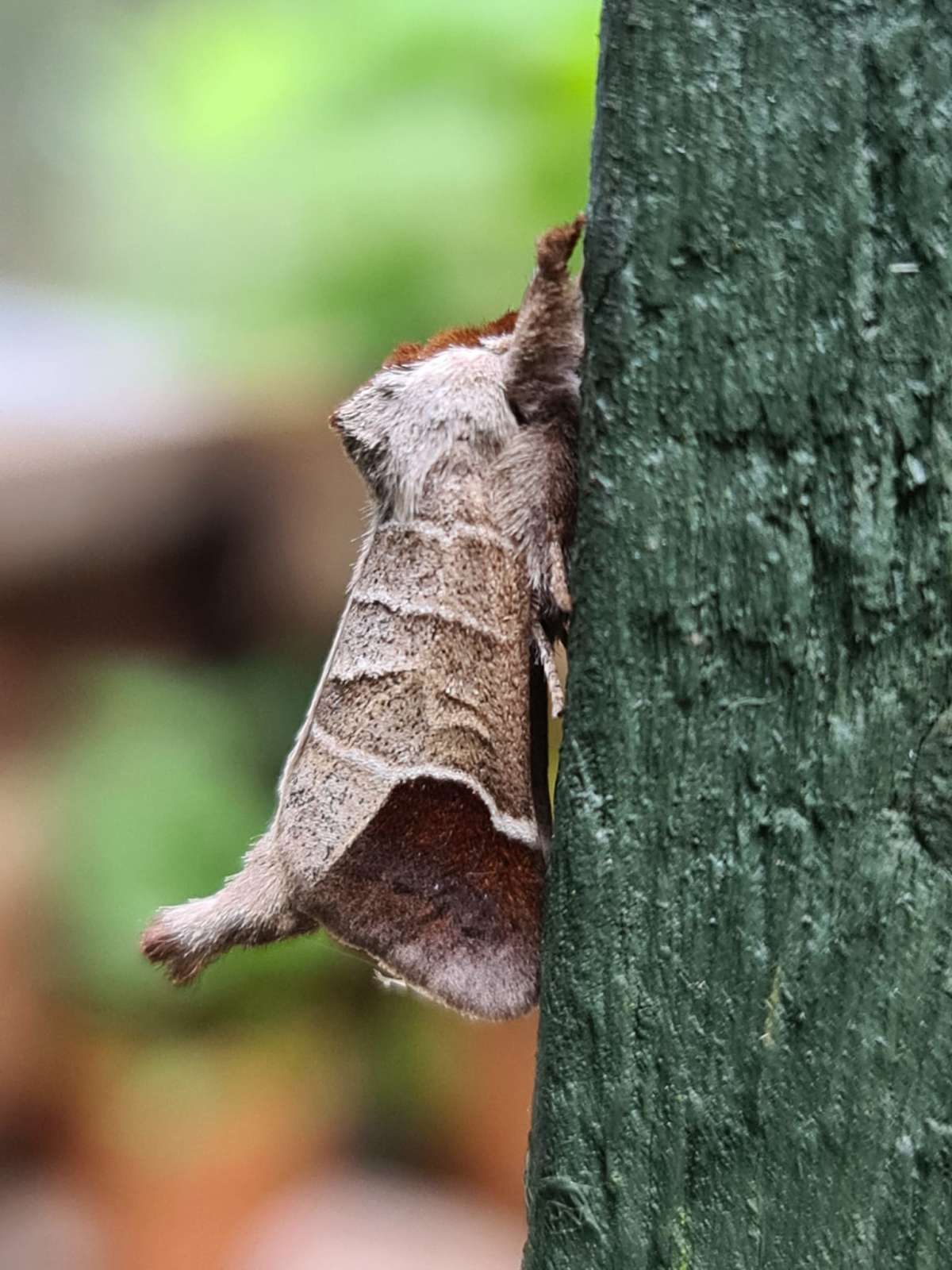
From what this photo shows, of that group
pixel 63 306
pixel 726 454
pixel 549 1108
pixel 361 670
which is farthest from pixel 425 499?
pixel 63 306

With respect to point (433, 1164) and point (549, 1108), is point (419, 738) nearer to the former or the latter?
point (549, 1108)

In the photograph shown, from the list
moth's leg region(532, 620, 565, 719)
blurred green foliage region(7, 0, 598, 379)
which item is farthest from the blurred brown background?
moth's leg region(532, 620, 565, 719)

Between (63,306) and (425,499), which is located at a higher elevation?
(63,306)

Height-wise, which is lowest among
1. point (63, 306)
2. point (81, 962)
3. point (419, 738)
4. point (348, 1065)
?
point (348, 1065)

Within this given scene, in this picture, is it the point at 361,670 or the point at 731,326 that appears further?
the point at 361,670

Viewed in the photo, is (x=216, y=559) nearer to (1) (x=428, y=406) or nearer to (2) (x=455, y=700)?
(1) (x=428, y=406)

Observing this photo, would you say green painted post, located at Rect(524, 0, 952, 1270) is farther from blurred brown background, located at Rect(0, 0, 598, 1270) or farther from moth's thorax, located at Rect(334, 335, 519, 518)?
blurred brown background, located at Rect(0, 0, 598, 1270)

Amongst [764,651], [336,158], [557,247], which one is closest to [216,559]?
[336,158]
